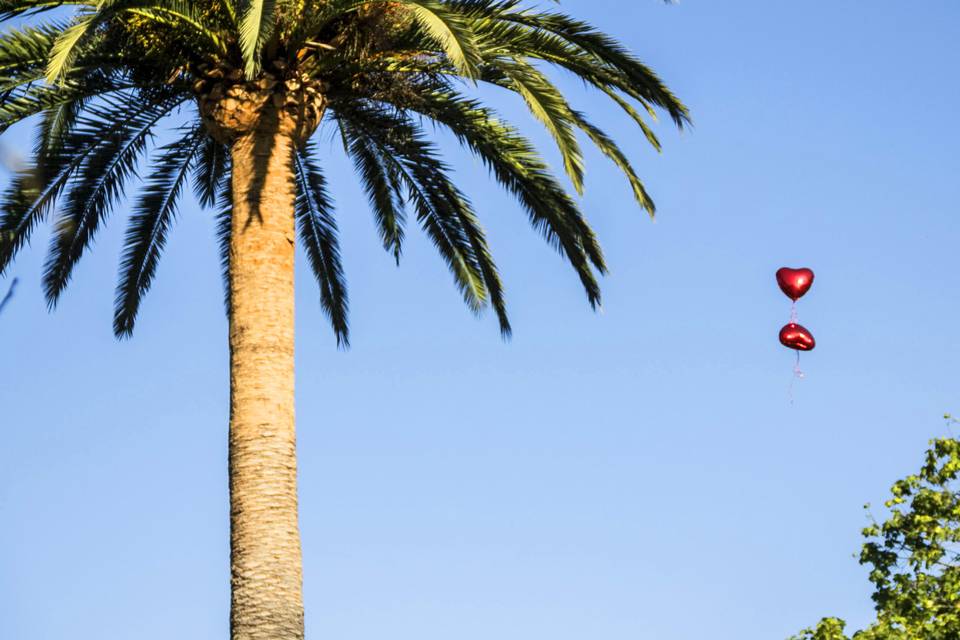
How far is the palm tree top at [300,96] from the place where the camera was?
1143 centimetres

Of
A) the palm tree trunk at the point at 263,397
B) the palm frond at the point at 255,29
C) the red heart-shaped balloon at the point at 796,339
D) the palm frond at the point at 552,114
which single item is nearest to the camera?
the palm frond at the point at 255,29

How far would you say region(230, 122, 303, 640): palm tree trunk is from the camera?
10.5m

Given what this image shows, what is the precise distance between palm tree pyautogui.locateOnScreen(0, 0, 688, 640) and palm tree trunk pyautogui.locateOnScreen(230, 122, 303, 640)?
0.6 inches

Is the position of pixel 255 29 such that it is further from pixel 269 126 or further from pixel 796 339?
pixel 796 339

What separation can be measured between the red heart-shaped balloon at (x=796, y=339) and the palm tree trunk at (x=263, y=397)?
6.99 m

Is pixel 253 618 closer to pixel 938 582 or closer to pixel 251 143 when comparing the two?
pixel 251 143

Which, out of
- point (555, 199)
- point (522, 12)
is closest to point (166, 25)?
point (522, 12)

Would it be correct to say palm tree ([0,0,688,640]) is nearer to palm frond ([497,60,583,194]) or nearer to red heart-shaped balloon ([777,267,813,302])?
palm frond ([497,60,583,194])

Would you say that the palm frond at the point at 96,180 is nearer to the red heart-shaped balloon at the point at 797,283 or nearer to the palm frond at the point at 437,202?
the palm frond at the point at 437,202

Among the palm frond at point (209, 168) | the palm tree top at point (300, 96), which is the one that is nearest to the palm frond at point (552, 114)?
the palm tree top at point (300, 96)

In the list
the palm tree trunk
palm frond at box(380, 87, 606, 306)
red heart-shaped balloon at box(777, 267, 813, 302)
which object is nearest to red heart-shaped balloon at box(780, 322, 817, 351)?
red heart-shaped balloon at box(777, 267, 813, 302)

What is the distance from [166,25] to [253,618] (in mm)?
5357

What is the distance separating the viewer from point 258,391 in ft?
36.5

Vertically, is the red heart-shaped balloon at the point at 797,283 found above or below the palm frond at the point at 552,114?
above
